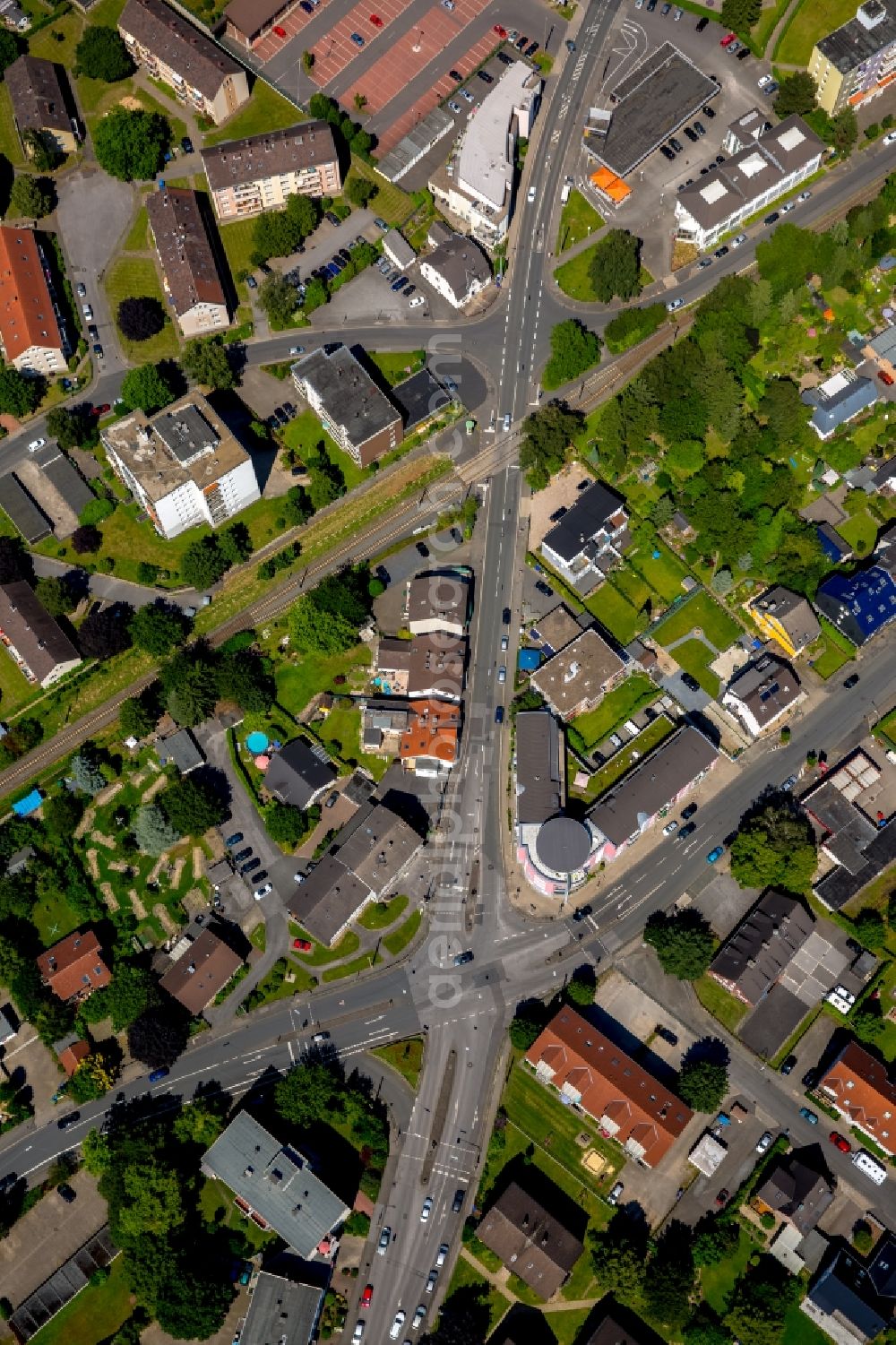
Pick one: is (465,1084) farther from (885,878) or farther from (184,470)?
(184,470)

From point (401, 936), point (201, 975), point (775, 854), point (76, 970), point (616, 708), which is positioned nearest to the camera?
point (201, 975)

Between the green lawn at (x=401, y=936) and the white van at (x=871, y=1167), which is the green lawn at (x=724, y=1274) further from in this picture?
the green lawn at (x=401, y=936)

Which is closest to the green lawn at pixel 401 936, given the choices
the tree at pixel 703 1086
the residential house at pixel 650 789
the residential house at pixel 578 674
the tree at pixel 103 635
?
the residential house at pixel 650 789

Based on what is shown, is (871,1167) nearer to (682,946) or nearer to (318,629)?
(682,946)

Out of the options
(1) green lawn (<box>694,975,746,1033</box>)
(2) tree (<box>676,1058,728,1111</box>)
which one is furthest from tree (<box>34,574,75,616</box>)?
(2) tree (<box>676,1058,728,1111</box>)

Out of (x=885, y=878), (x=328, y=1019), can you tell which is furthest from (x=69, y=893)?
(x=885, y=878)

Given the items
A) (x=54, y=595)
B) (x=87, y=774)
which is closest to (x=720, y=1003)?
(x=87, y=774)
